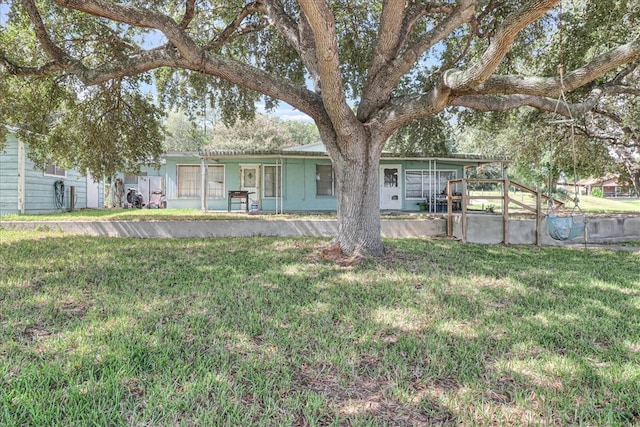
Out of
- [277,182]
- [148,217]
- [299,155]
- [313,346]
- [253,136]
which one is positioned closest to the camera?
[313,346]

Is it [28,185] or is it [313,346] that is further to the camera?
[28,185]

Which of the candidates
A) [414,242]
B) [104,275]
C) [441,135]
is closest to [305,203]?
[441,135]

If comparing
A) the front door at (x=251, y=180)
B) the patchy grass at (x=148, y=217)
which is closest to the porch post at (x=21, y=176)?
the patchy grass at (x=148, y=217)

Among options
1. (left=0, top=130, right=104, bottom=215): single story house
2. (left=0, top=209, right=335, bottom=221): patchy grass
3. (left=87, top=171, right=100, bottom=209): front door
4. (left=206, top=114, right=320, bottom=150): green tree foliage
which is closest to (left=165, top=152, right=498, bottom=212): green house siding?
(left=0, top=209, right=335, bottom=221): patchy grass

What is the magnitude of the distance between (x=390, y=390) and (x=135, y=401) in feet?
4.62

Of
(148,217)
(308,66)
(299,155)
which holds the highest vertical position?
(308,66)

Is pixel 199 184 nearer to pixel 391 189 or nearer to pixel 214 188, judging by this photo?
pixel 214 188

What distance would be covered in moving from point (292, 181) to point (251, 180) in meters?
1.74

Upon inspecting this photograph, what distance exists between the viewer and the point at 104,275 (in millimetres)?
4746

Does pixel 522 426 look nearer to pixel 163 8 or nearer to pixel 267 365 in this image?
pixel 267 365

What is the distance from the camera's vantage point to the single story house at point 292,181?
14.7m

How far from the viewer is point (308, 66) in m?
6.52

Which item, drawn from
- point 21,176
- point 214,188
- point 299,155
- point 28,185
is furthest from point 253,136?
point 21,176

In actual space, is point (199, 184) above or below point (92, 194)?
above
